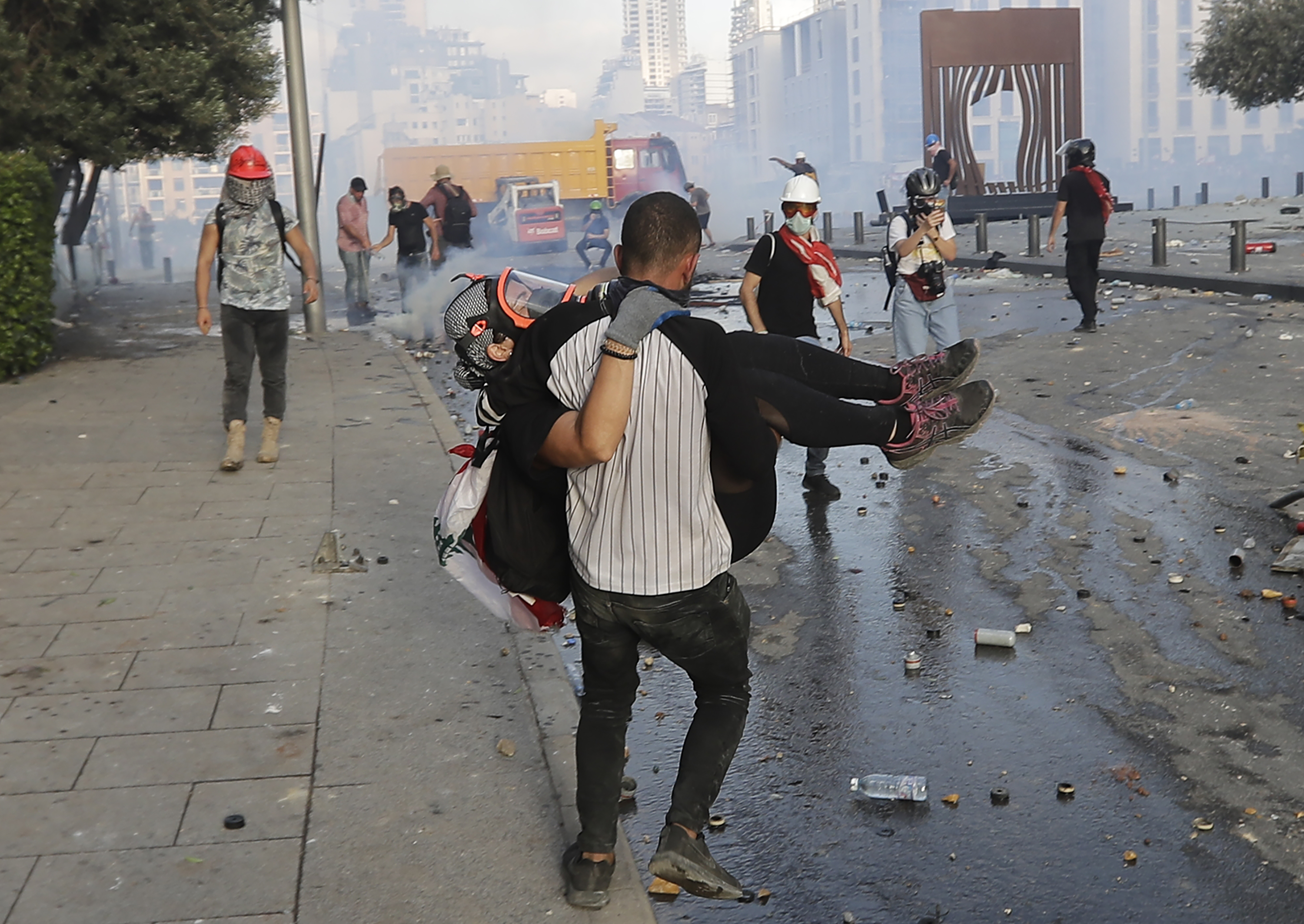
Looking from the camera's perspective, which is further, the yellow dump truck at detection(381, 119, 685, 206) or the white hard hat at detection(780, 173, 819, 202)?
the yellow dump truck at detection(381, 119, 685, 206)

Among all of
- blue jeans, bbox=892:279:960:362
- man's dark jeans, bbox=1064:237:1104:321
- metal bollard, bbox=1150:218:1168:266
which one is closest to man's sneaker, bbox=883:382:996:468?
blue jeans, bbox=892:279:960:362

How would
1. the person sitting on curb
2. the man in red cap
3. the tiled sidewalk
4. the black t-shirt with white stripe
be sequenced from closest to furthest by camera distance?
the black t-shirt with white stripe
the tiled sidewalk
the man in red cap
the person sitting on curb

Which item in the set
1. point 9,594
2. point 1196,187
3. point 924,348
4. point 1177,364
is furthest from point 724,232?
point 1196,187

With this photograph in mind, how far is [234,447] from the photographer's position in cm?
823

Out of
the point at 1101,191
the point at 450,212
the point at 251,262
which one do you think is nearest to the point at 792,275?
the point at 251,262

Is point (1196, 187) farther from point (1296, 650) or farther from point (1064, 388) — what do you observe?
point (1296, 650)

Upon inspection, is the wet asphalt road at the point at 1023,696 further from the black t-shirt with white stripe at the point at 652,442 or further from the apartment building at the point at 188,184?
the apartment building at the point at 188,184

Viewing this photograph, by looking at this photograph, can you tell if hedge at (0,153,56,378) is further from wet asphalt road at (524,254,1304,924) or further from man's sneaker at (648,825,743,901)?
man's sneaker at (648,825,743,901)

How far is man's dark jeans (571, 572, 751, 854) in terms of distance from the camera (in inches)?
124

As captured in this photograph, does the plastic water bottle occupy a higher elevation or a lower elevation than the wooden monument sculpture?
lower

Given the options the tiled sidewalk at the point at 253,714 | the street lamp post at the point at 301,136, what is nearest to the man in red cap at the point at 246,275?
the tiled sidewalk at the point at 253,714

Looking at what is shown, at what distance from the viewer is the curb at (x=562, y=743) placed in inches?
130

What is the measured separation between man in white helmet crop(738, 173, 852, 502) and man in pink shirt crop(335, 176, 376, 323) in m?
11.8

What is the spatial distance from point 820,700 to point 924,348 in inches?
164
